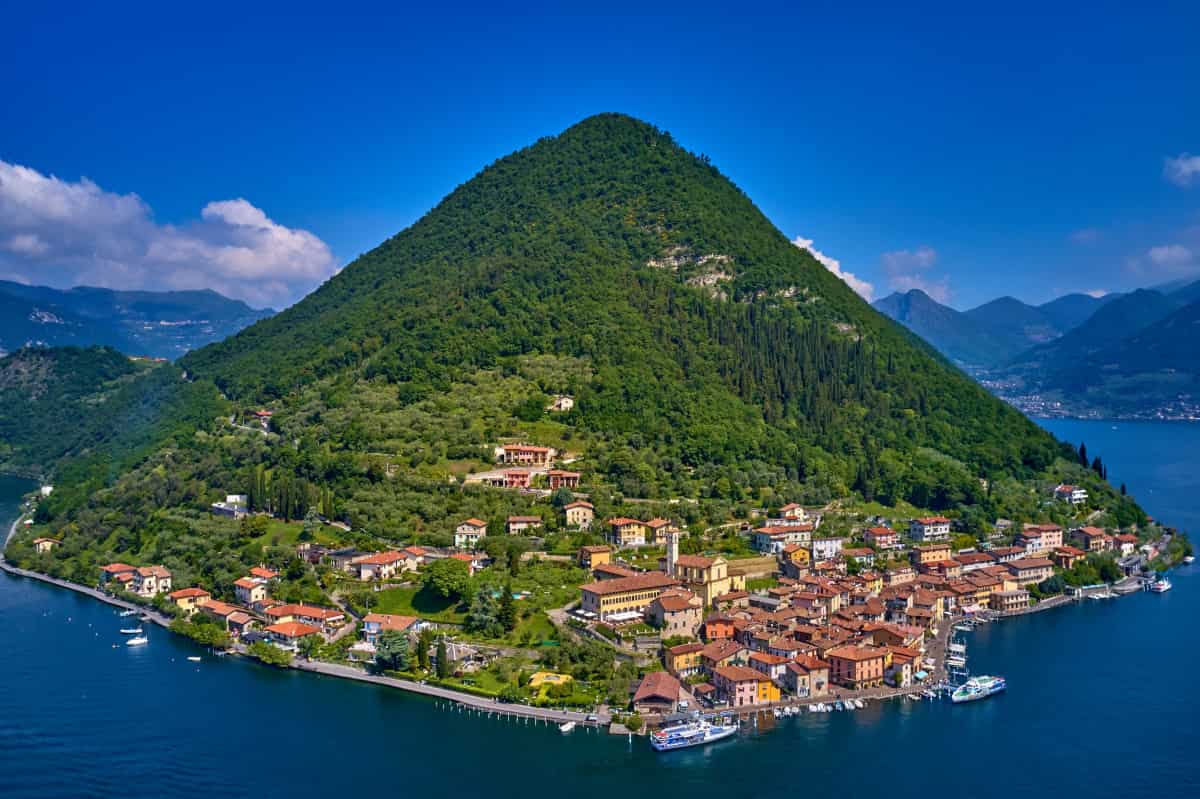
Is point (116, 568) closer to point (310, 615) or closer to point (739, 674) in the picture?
point (310, 615)

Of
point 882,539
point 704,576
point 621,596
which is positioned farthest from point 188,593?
point 882,539

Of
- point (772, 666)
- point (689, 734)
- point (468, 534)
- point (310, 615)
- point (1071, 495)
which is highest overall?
point (1071, 495)

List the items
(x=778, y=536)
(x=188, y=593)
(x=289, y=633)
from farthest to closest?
(x=778, y=536) < (x=188, y=593) < (x=289, y=633)

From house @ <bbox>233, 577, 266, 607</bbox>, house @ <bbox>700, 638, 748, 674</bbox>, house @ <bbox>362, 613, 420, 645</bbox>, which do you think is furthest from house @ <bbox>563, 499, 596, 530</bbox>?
house @ <bbox>233, 577, 266, 607</bbox>

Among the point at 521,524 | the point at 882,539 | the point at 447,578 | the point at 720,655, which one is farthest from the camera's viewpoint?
the point at 882,539

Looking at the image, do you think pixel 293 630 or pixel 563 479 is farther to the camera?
pixel 563 479

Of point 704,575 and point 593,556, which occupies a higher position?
point 593,556

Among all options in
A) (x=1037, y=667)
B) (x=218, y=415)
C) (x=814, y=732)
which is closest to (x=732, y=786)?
(x=814, y=732)
